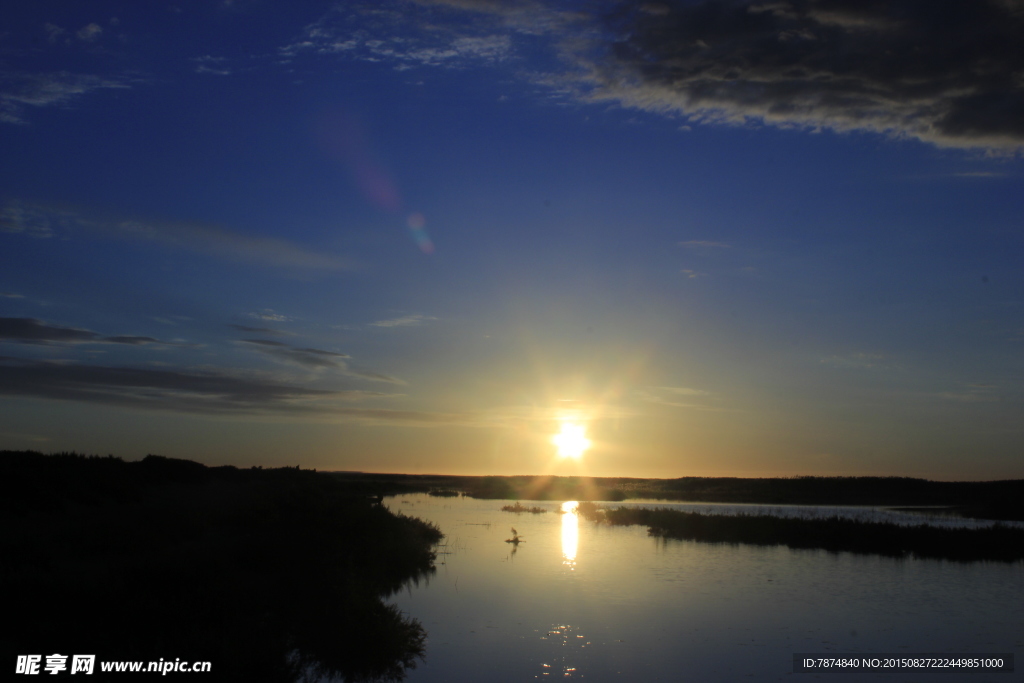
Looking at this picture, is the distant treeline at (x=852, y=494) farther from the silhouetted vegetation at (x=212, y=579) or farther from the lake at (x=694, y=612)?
the silhouetted vegetation at (x=212, y=579)

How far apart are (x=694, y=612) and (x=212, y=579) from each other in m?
12.8

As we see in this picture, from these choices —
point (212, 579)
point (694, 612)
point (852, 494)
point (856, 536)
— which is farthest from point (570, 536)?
point (852, 494)

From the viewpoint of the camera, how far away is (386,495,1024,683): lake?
1398cm

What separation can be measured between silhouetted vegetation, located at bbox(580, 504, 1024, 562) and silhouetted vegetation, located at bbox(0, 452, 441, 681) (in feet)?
58.5

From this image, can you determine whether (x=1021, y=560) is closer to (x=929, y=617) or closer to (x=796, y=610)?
(x=929, y=617)

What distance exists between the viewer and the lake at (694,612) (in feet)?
45.9

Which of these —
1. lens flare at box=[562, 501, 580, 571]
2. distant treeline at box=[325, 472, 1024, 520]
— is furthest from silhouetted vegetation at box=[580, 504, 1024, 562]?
distant treeline at box=[325, 472, 1024, 520]

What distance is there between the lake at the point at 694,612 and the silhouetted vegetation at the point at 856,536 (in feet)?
6.83

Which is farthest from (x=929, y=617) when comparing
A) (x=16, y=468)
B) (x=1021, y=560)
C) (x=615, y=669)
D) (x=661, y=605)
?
(x=16, y=468)

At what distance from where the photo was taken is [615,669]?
13.6 m

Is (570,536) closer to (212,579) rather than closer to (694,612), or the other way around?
(694,612)

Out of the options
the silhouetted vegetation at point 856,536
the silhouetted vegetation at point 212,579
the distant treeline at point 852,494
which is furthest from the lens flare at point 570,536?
the distant treeline at point 852,494

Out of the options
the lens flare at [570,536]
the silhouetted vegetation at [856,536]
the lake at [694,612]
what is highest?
the silhouetted vegetation at [856,536]

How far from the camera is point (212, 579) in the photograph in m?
14.7
